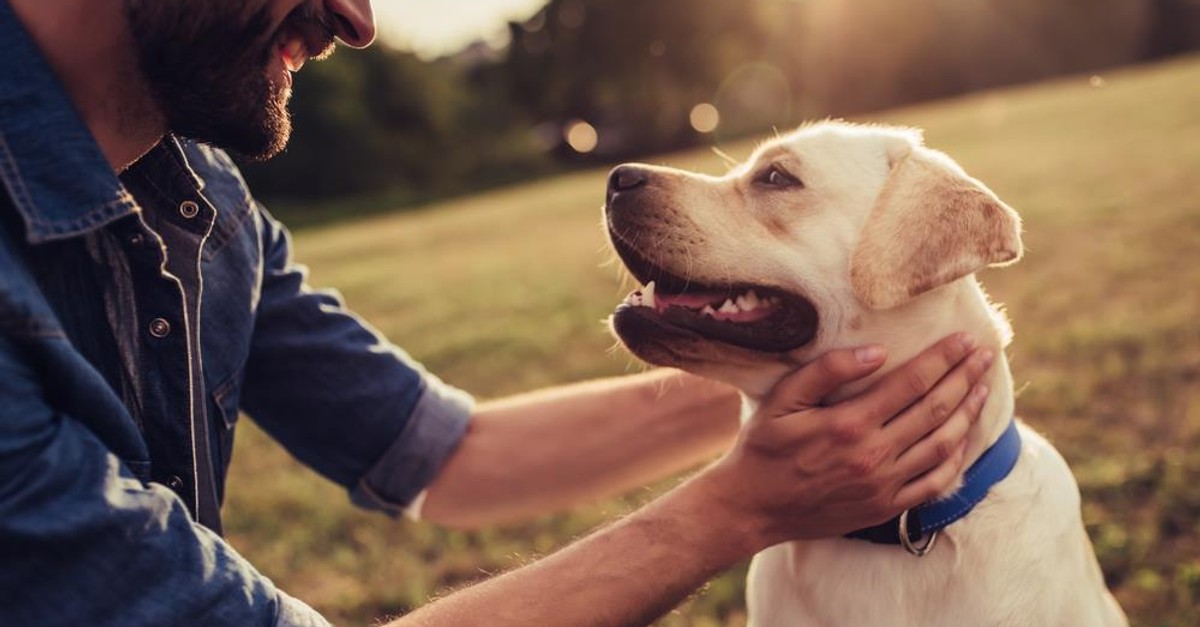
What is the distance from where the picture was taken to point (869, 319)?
2.65 metres

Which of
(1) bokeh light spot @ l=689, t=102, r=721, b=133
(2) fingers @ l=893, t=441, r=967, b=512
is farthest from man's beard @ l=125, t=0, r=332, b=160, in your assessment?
(1) bokeh light spot @ l=689, t=102, r=721, b=133

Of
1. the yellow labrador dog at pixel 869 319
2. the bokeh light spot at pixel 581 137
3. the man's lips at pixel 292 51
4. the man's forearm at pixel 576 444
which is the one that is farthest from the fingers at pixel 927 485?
the bokeh light spot at pixel 581 137

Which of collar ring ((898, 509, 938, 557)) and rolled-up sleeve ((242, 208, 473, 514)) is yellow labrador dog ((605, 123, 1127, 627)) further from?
rolled-up sleeve ((242, 208, 473, 514))

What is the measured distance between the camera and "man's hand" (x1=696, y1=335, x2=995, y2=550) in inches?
89.6

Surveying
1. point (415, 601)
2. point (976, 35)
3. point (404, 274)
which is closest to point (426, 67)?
point (976, 35)

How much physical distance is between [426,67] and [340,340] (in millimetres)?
45041

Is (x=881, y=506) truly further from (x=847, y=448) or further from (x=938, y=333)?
(x=938, y=333)

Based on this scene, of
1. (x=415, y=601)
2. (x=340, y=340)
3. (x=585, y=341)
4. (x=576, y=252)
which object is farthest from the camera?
(x=576, y=252)

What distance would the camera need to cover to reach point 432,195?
39.9m

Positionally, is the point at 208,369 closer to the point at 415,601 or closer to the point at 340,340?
the point at 340,340

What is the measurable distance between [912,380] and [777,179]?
0.86m

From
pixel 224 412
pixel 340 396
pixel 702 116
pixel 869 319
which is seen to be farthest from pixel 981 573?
pixel 702 116

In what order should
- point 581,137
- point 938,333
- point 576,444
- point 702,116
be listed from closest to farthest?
point 938,333 < point 576,444 < point 581,137 < point 702,116

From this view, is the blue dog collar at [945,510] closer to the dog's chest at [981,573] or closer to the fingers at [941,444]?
the dog's chest at [981,573]
